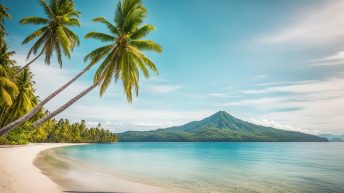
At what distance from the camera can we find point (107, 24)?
1452 centimetres

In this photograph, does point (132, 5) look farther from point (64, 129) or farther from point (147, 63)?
point (64, 129)

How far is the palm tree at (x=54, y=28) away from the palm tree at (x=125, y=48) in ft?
10.0

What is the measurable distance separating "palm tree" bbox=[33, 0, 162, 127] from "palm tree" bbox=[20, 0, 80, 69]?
10.0 ft

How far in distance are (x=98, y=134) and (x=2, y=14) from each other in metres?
127

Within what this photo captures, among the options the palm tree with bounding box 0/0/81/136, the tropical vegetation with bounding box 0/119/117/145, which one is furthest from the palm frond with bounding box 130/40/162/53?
the tropical vegetation with bounding box 0/119/117/145

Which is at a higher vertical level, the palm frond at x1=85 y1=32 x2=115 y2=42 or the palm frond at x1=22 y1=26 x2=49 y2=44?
the palm frond at x1=22 y1=26 x2=49 y2=44

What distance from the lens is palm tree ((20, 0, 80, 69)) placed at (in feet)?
54.0

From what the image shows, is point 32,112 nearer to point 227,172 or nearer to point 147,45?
point 147,45

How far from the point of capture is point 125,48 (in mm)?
14062

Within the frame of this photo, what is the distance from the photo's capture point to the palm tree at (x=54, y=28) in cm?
1647

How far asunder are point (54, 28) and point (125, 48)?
6.24 m

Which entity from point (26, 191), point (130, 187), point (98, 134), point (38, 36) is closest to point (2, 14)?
point (38, 36)

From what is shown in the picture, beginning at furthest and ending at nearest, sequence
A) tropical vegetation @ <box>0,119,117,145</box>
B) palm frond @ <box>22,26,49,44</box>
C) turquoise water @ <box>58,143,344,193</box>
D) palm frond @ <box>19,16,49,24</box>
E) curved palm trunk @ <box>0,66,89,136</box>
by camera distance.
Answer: tropical vegetation @ <box>0,119,117,145</box>
turquoise water @ <box>58,143,344,193</box>
palm frond @ <box>22,26,49,44</box>
palm frond @ <box>19,16,49,24</box>
curved palm trunk @ <box>0,66,89,136</box>

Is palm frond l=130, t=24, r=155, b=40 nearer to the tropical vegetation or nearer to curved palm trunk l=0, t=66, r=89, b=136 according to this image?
curved palm trunk l=0, t=66, r=89, b=136
